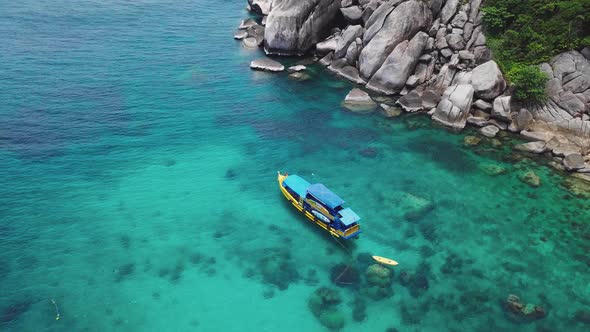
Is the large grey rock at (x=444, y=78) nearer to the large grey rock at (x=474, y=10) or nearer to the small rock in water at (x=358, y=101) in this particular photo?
the large grey rock at (x=474, y=10)

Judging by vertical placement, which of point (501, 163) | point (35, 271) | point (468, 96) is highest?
point (468, 96)

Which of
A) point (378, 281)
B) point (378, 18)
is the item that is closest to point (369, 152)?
point (378, 281)

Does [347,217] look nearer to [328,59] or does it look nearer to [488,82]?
[488,82]

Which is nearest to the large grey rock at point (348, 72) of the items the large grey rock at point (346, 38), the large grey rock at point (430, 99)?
the large grey rock at point (346, 38)

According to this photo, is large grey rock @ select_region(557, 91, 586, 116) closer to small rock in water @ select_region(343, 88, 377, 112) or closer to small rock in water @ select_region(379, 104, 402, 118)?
small rock in water @ select_region(379, 104, 402, 118)

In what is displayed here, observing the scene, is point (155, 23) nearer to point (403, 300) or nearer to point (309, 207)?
point (309, 207)

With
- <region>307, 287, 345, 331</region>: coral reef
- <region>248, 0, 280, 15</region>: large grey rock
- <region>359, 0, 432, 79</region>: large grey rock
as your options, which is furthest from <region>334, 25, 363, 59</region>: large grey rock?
<region>307, 287, 345, 331</region>: coral reef

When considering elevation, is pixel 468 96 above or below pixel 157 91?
above

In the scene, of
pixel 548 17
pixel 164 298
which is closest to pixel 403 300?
pixel 164 298
